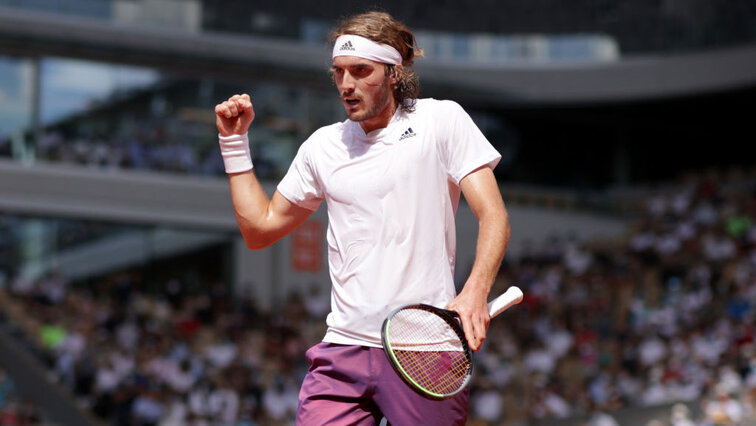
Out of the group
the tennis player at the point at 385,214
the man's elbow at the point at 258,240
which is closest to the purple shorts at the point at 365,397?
the tennis player at the point at 385,214

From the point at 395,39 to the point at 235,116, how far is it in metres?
0.52

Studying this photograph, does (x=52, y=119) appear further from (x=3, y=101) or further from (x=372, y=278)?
(x=372, y=278)

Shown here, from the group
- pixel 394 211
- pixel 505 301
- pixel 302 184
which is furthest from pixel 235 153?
pixel 505 301

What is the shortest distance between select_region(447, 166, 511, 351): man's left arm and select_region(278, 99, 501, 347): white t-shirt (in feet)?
0.16

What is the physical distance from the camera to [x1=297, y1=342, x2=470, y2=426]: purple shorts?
2697 mm

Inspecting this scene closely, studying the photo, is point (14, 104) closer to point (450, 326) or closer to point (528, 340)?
point (528, 340)

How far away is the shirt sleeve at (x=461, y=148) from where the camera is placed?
277 cm

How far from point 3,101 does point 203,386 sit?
6.90m

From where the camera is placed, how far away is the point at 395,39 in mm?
2859

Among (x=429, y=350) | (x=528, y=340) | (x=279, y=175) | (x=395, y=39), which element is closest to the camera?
(x=429, y=350)

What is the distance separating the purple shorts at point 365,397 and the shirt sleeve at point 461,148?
0.53m

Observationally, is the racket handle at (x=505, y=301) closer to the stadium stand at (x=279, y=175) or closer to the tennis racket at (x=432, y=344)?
the tennis racket at (x=432, y=344)

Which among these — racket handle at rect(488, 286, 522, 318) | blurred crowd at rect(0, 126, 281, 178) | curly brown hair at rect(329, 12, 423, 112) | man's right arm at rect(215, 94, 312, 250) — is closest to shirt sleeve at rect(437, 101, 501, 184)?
curly brown hair at rect(329, 12, 423, 112)

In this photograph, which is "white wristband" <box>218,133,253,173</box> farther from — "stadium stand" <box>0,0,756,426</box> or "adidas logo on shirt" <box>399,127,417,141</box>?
"stadium stand" <box>0,0,756,426</box>
